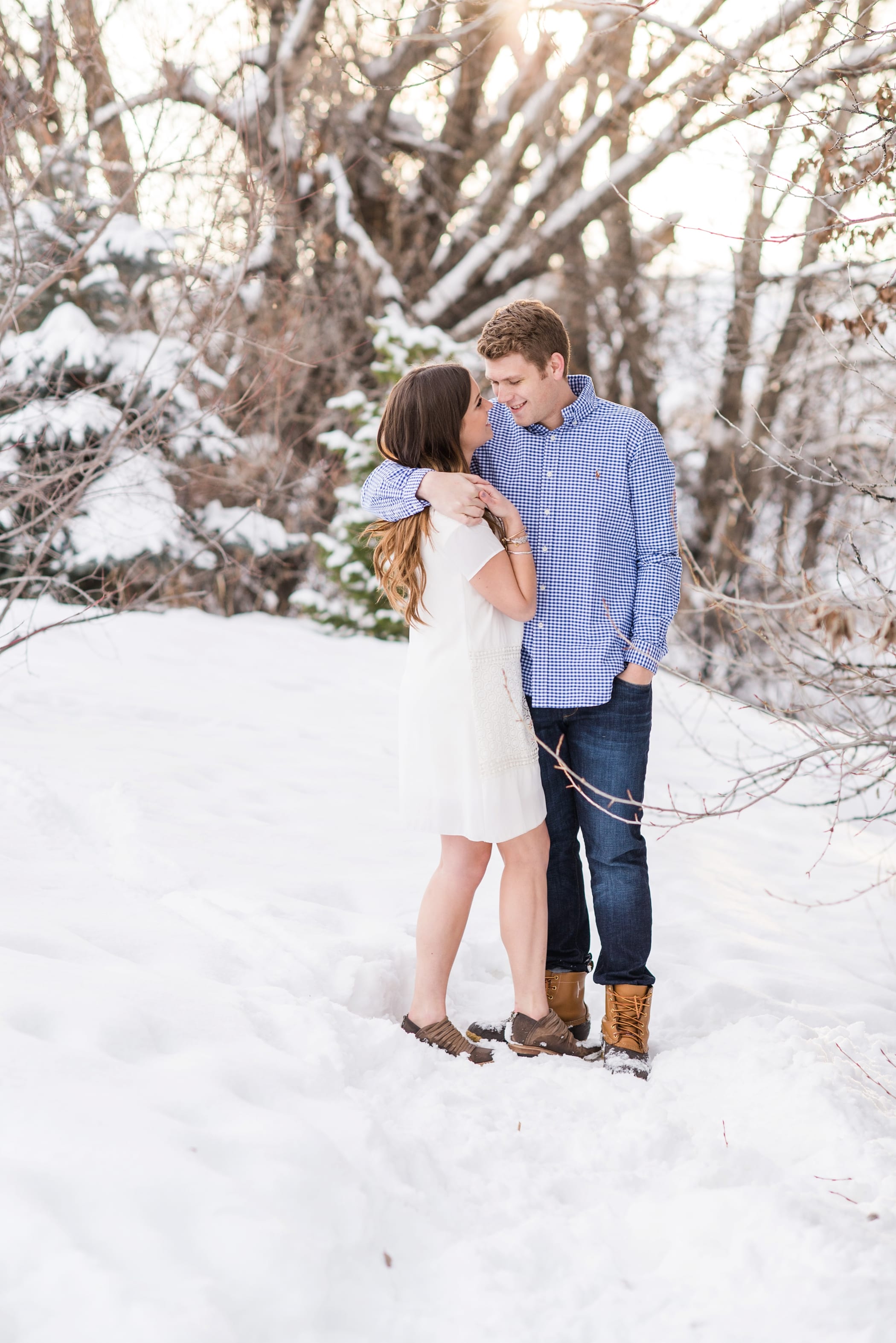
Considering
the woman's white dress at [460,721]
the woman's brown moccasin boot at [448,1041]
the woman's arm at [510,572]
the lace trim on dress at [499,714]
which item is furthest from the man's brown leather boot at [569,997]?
the woman's arm at [510,572]

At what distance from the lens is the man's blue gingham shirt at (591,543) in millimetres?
2846

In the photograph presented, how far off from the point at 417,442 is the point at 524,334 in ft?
1.36

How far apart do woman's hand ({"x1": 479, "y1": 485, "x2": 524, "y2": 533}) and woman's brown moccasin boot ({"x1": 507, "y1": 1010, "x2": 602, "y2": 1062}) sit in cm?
131

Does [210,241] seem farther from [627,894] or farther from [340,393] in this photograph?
[340,393]

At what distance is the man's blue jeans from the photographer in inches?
114

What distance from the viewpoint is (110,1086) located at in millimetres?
2129

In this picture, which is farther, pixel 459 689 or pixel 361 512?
pixel 361 512

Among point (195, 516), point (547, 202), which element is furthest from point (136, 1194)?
point (547, 202)

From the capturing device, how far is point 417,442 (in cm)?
269

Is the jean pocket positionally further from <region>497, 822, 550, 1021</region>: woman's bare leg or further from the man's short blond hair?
the man's short blond hair

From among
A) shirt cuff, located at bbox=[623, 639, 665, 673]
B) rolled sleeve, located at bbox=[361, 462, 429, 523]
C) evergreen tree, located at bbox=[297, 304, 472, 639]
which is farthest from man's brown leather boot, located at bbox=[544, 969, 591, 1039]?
evergreen tree, located at bbox=[297, 304, 472, 639]

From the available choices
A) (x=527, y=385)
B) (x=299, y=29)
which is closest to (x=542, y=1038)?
(x=527, y=385)

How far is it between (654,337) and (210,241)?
9.60 meters

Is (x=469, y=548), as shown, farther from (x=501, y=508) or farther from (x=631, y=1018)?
(x=631, y=1018)
